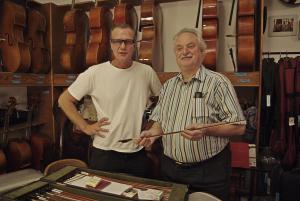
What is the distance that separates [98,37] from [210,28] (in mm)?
1242

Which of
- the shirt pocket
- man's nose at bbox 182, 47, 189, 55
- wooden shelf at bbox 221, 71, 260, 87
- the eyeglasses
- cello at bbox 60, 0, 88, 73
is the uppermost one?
cello at bbox 60, 0, 88, 73

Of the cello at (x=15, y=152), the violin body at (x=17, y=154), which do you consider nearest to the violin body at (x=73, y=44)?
Answer: the cello at (x=15, y=152)

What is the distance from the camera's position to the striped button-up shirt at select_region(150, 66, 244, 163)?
1.58 meters

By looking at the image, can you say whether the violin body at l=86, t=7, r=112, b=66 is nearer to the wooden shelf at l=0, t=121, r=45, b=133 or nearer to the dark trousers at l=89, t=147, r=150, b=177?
the wooden shelf at l=0, t=121, r=45, b=133

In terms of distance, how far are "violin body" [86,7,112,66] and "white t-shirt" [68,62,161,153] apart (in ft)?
3.23

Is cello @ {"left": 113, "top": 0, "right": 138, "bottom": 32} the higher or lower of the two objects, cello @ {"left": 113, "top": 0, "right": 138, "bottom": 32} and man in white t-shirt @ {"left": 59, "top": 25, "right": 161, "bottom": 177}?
the higher

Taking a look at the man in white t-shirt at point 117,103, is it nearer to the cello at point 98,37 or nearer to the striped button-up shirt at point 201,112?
the striped button-up shirt at point 201,112

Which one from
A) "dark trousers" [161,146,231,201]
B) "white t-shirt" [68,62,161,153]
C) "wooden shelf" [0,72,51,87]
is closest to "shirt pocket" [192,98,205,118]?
"dark trousers" [161,146,231,201]

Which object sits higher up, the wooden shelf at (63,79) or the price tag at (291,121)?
the wooden shelf at (63,79)

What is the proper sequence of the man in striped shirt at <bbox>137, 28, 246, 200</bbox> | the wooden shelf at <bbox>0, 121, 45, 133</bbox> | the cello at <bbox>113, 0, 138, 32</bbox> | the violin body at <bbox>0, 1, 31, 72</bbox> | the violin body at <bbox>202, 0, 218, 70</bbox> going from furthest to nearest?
the wooden shelf at <bbox>0, 121, 45, 133</bbox> → the cello at <bbox>113, 0, 138, 32</bbox> → the violin body at <bbox>0, 1, 31, 72</bbox> → the violin body at <bbox>202, 0, 218, 70</bbox> → the man in striped shirt at <bbox>137, 28, 246, 200</bbox>

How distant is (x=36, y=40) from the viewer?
318cm

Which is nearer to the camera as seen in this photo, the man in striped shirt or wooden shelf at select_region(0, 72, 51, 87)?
the man in striped shirt

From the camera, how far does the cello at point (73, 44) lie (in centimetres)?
313

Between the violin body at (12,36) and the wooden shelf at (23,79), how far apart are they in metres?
0.09
